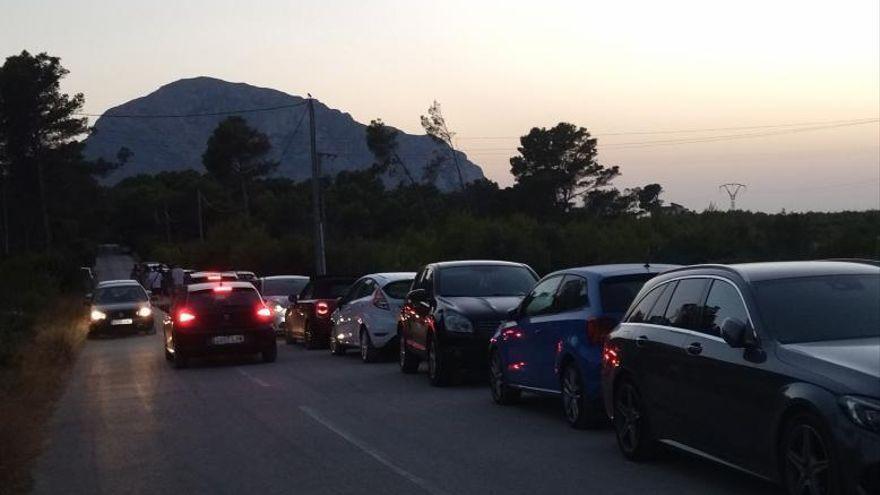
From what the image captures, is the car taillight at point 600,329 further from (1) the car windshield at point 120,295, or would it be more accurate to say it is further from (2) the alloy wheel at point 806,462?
(1) the car windshield at point 120,295

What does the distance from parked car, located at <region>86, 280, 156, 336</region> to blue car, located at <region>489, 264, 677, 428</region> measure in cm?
2210

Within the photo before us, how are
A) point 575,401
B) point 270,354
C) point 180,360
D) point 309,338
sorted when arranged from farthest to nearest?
point 309,338, point 270,354, point 180,360, point 575,401

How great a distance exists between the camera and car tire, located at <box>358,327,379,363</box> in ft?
70.5

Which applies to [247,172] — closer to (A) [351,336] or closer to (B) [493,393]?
(A) [351,336]

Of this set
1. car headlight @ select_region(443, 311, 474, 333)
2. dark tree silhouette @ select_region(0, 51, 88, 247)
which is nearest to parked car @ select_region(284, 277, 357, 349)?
car headlight @ select_region(443, 311, 474, 333)

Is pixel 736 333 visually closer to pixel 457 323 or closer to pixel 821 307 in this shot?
pixel 821 307

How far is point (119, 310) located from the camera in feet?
112

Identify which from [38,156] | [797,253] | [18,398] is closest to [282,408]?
[18,398]

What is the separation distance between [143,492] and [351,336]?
12.8 meters

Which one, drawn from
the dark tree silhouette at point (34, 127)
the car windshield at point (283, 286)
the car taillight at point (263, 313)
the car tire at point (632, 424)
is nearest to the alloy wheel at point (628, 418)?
the car tire at point (632, 424)

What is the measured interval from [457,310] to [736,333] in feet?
27.9

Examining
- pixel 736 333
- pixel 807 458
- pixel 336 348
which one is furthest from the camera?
pixel 336 348

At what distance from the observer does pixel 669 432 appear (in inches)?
383

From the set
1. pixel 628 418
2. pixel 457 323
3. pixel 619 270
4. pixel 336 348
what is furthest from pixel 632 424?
pixel 336 348
